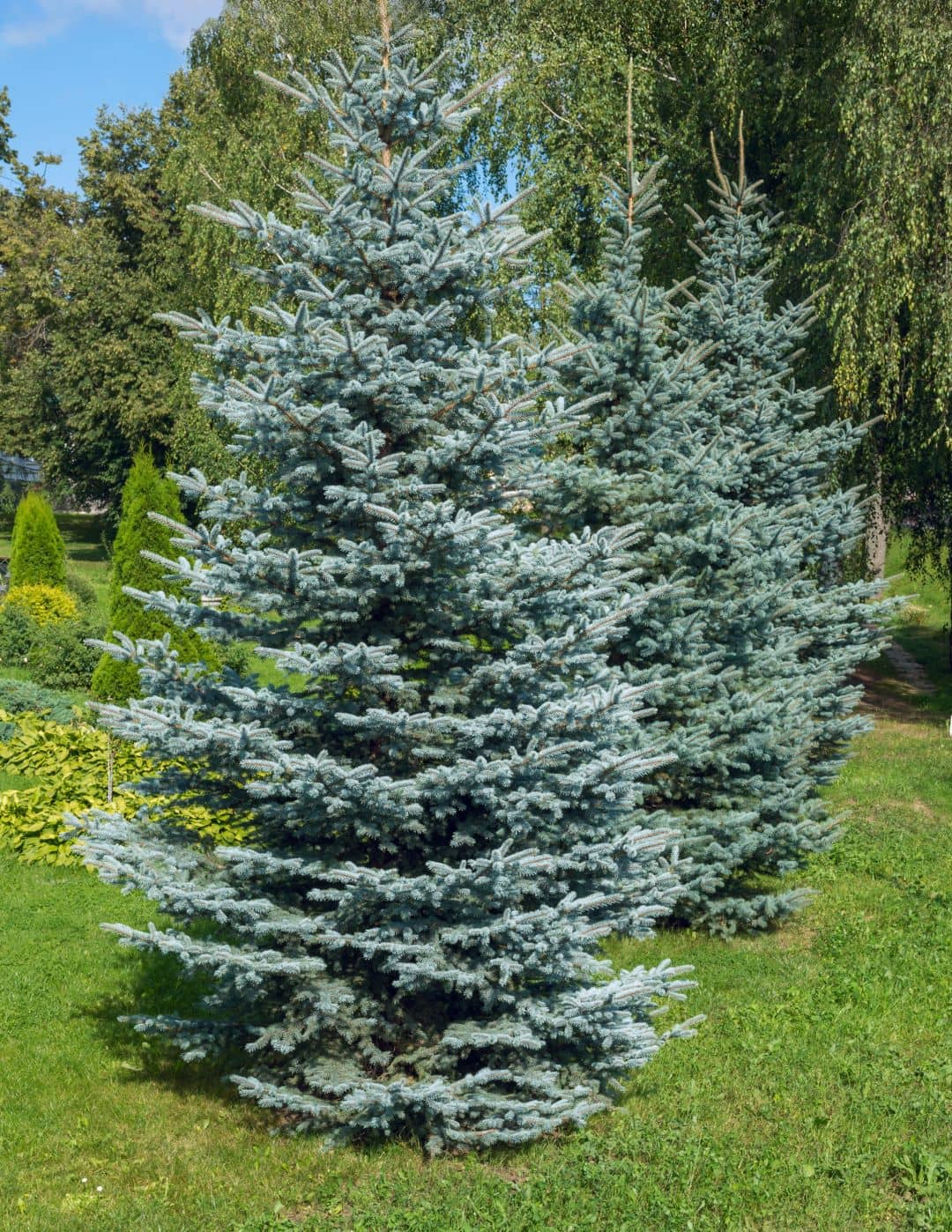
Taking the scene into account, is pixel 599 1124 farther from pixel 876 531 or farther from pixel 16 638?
pixel 876 531

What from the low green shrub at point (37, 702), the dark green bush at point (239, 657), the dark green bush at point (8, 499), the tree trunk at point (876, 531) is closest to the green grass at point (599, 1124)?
the low green shrub at point (37, 702)

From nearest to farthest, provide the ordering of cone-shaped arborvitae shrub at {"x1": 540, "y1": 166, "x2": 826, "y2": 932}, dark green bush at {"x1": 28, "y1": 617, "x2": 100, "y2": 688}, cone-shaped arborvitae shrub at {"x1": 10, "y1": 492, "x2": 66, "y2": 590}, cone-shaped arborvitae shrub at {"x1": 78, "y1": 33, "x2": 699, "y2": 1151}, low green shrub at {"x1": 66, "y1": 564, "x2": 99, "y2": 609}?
cone-shaped arborvitae shrub at {"x1": 78, "y1": 33, "x2": 699, "y2": 1151} < cone-shaped arborvitae shrub at {"x1": 540, "y1": 166, "x2": 826, "y2": 932} < dark green bush at {"x1": 28, "y1": 617, "x2": 100, "y2": 688} < cone-shaped arborvitae shrub at {"x1": 10, "y1": 492, "x2": 66, "y2": 590} < low green shrub at {"x1": 66, "y1": 564, "x2": 99, "y2": 609}

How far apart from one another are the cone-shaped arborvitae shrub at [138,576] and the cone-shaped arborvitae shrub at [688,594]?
20.8ft

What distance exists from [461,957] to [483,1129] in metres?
0.74

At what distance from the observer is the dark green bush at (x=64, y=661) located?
15.5 meters

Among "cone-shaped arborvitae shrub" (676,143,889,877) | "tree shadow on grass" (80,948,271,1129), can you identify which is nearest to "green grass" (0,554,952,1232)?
"tree shadow on grass" (80,948,271,1129)

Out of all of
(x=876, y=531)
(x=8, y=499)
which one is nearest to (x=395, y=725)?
(x=876, y=531)

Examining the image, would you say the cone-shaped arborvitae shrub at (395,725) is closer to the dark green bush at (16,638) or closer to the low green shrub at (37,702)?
the low green shrub at (37,702)

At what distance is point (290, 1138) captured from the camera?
542cm

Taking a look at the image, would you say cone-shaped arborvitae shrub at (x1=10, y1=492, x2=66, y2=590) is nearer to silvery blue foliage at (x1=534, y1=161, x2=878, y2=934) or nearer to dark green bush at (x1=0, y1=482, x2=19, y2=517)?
silvery blue foliage at (x1=534, y1=161, x2=878, y2=934)

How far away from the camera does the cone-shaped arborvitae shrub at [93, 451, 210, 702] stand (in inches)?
510

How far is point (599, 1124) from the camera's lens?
564 centimetres

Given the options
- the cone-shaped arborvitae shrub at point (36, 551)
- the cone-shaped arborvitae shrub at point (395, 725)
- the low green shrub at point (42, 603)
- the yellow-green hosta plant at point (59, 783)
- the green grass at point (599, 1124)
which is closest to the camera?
the green grass at point (599, 1124)

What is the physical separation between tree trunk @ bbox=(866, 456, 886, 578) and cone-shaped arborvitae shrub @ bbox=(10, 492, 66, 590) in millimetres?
12654
